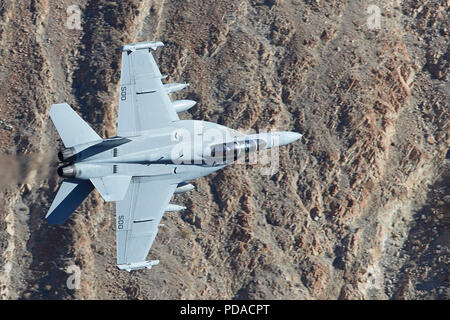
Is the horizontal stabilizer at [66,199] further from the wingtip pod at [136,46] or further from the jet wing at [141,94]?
A: the wingtip pod at [136,46]

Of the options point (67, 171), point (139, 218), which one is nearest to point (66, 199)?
point (67, 171)

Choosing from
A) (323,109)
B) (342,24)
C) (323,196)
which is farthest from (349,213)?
(342,24)

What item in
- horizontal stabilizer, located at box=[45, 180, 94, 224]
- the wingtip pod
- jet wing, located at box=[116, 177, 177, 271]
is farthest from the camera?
the wingtip pod

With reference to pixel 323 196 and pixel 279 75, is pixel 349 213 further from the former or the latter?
pixel 279 75

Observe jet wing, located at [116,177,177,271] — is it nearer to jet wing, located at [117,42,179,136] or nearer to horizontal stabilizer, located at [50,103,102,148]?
jet wing, located at [117,42,179,136]

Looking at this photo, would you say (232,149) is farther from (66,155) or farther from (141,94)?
(66,155)

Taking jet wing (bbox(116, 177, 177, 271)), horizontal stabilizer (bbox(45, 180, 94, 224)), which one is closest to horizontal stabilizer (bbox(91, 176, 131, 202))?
horizontal stabilizer (bbox(45, 180, 94, 224))

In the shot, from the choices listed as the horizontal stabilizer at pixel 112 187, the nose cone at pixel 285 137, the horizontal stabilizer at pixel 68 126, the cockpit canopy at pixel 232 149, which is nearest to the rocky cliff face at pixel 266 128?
the nose cone at pixel 285 137
